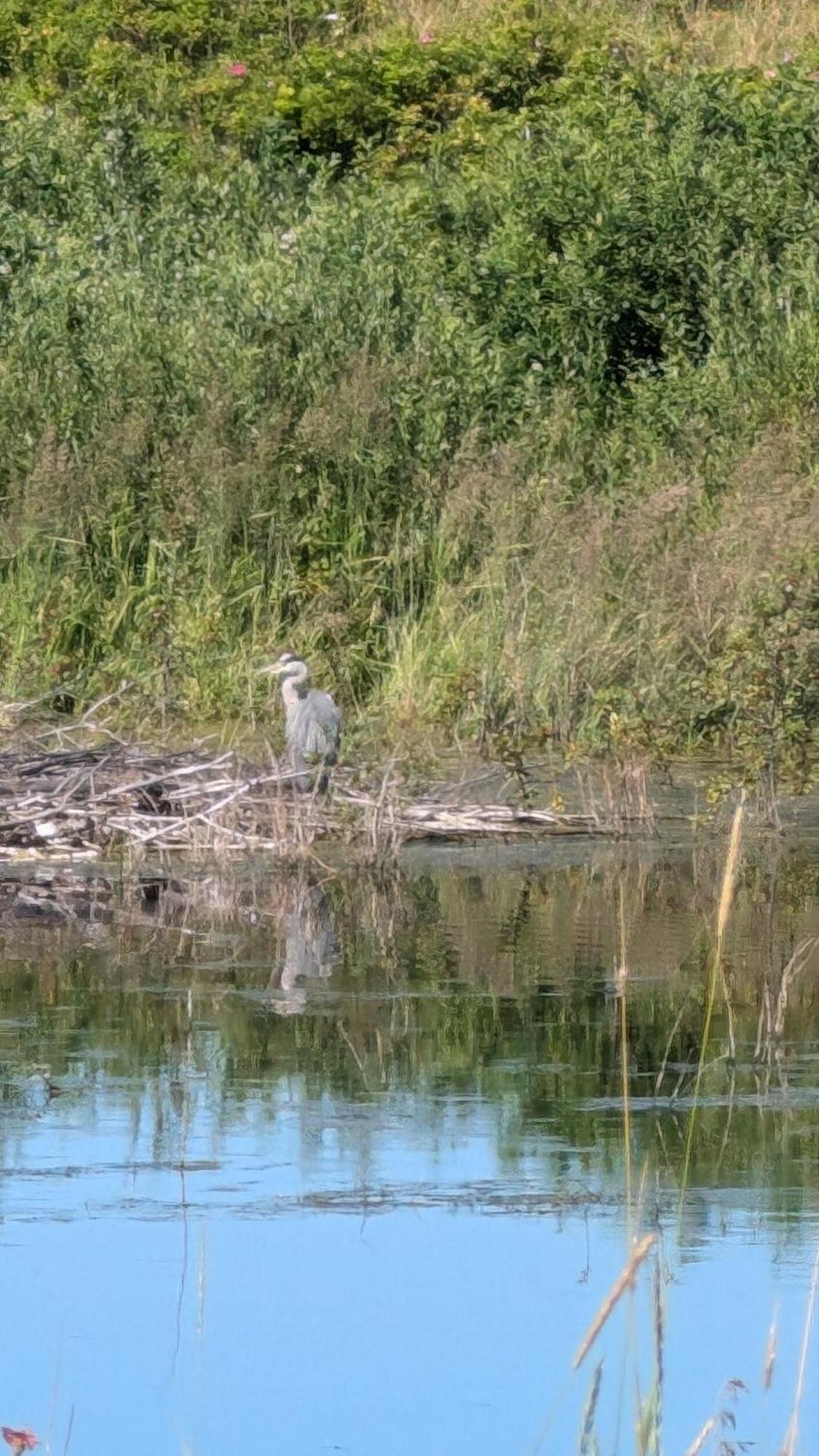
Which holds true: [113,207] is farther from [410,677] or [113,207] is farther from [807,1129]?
[807,1129]

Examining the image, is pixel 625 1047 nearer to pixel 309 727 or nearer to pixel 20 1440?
pixel 20 1440

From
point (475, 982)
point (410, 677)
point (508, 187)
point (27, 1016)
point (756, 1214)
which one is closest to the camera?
point (756, 1214)

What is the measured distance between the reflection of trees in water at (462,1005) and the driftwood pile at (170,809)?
0.80 ft

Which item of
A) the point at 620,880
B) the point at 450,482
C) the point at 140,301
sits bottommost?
the point at 620,880

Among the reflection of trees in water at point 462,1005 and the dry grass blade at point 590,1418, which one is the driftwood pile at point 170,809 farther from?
the dry grass blade at point 590,1418

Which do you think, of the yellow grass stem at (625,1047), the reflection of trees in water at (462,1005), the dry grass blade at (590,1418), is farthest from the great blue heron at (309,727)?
the dry grass blade at (590,1418)

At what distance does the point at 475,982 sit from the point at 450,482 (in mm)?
5270

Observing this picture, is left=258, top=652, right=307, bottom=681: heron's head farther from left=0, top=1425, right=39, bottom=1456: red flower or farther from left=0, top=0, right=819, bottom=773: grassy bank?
left=0, top=1425, right=39, bottom=1456: red flower

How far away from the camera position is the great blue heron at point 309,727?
9258 millimetres

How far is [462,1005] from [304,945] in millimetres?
917

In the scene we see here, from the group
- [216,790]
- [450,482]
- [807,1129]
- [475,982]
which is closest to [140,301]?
[450,482]

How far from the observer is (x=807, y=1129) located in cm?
563

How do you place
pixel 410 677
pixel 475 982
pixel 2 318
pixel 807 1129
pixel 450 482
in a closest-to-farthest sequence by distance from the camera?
pixel 807 1129 < pixel 475 982 < pixel 410 677 < pixel 450 482 < pixel 2 318

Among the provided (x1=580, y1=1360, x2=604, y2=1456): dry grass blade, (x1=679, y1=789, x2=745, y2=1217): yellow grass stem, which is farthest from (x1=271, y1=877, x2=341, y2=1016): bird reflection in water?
(x1=580, y1=1360, x2=604, y2=1456): dry grass blade
